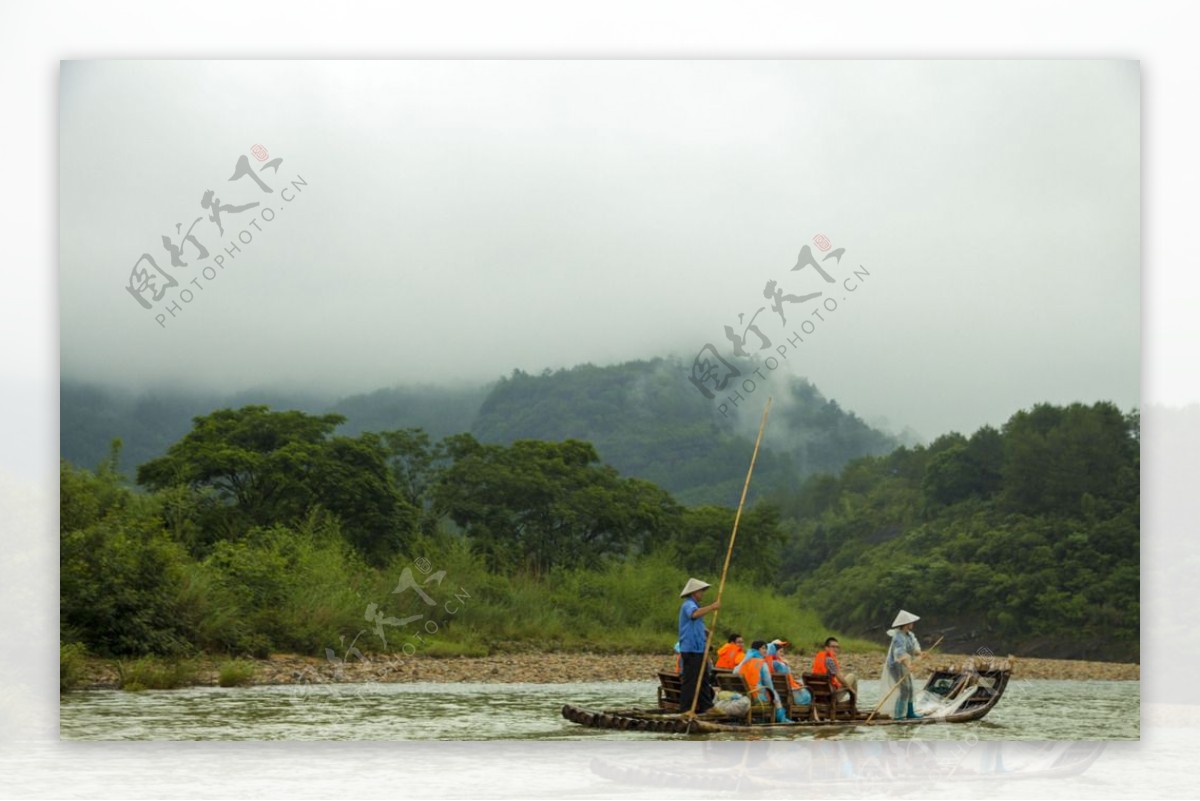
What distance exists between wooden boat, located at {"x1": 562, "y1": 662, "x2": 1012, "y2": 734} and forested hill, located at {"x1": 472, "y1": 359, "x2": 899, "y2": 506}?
2.66 m

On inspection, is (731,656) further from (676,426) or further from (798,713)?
(676,426)

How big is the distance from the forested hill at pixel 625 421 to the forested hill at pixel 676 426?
0.01 m

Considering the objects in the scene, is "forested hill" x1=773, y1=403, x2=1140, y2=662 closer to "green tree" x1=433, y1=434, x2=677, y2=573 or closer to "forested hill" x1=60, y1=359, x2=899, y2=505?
"forested hill" x1=60, y1=359, x2=899, y2=505

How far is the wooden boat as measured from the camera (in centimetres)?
1102

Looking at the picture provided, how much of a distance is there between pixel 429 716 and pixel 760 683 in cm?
266

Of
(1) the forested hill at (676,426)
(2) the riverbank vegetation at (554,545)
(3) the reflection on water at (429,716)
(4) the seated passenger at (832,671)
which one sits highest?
(1) the forested hill at (676,426)

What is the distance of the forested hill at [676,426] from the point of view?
13.4 m

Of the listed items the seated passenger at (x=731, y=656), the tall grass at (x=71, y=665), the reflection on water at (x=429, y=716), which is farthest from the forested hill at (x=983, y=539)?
the tall grass at (x=71, y=665)

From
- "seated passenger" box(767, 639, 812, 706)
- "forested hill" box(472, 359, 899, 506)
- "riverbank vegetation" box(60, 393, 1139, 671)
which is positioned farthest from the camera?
"forested hill" box(472, 359, 899, 506)

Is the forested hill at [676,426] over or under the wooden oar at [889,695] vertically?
over

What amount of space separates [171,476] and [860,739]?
6409mm

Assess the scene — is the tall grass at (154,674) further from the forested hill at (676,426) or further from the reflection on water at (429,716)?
the forested hill at (676,426)

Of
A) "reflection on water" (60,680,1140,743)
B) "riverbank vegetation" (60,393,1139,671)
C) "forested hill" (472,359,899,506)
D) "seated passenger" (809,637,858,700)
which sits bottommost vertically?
"reflection on water" (60,680,1140,743)

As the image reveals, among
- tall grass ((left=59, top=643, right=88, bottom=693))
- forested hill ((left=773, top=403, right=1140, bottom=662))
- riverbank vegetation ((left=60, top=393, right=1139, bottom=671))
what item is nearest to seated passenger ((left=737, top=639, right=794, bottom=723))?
riverbank vegetation ((left=60, top=393, right=1139, bottom=671))
